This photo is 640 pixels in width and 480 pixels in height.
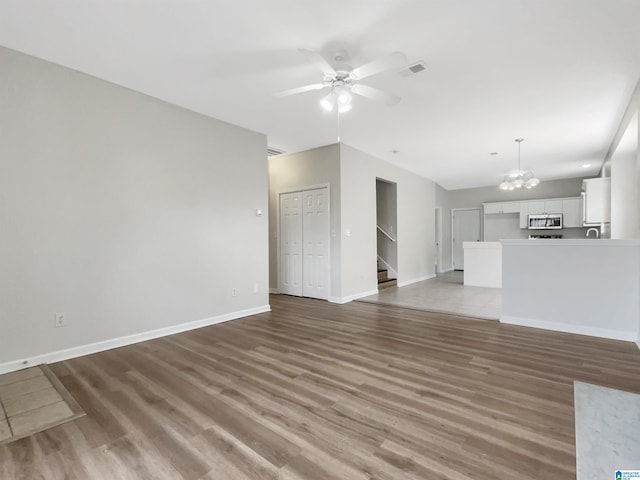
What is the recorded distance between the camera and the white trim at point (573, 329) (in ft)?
11.4

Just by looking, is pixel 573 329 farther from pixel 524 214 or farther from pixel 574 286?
pixel 524 214

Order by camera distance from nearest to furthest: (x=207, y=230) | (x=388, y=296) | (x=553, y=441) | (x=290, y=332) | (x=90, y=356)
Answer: (x=553, y=441) → (x=90, y=356) → (x=290, y=332) → (x=207, y=230) → (x=388, y=296)

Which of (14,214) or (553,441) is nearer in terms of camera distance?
(553,441)

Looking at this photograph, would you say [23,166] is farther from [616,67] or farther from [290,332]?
[616,67]

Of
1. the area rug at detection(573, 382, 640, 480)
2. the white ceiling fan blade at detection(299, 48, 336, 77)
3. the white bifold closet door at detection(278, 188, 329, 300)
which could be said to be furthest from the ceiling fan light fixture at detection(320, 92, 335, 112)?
the area rug at detection(573, 382, 640, 480)

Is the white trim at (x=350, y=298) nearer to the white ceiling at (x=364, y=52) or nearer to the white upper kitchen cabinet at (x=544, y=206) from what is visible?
the white ceiling at (x=364, y=52)

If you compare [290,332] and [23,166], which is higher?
→ [23,166]

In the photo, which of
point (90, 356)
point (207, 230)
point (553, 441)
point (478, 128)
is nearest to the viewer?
point (553, 441)

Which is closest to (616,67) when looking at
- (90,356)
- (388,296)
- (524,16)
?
(524,16)

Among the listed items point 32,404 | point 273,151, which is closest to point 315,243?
point 273,151

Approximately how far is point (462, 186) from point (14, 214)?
34.2 feet

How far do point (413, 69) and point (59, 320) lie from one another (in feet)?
13.8

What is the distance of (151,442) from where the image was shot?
1.75 meters

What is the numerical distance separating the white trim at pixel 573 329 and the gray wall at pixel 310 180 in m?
2.66
